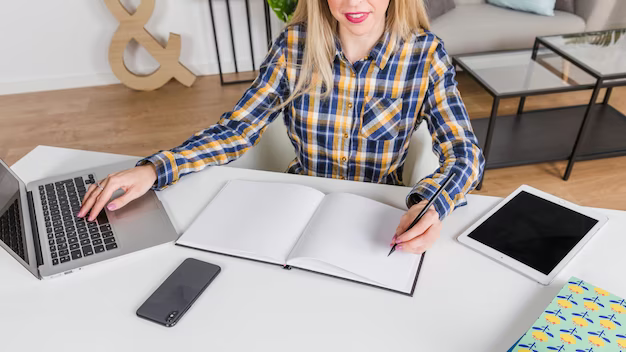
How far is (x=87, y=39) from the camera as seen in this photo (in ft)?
9.90

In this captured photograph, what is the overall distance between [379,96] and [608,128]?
183 centimetres

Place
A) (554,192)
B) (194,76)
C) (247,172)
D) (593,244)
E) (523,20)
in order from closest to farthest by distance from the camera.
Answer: (593,244), (247,172), (554,192), (523,20), (194,76)

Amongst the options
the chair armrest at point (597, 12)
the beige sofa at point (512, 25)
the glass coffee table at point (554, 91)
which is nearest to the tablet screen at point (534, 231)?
the glass coffee table at point (554, 91)

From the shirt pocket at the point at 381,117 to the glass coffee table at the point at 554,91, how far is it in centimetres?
94

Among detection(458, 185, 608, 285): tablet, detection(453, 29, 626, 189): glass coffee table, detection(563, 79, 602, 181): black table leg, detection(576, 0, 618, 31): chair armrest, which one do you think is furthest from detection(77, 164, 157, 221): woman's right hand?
detection(576, 0, 618, 31): chair armrest

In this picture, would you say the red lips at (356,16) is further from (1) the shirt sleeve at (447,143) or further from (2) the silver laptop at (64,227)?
(2) the silver laptop at (64,227)

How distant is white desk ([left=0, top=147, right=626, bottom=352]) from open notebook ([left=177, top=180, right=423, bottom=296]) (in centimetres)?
2

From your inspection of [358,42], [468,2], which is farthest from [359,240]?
[468,2]

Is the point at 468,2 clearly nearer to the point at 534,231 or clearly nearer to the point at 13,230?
the point at 534,231

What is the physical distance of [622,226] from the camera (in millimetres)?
888

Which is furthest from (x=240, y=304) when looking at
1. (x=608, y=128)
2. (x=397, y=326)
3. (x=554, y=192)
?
(x=608, y=128)

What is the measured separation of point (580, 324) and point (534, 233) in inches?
8.7

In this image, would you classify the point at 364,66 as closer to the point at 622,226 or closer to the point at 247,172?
the point at 247,172

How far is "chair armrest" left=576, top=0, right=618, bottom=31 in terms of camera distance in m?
2.80
